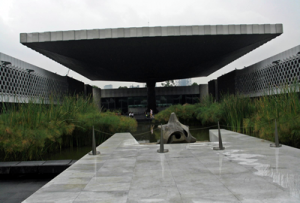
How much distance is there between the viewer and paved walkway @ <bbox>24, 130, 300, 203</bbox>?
3096mm

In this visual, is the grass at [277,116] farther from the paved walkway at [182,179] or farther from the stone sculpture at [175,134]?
the stone sculpture at [175,134]

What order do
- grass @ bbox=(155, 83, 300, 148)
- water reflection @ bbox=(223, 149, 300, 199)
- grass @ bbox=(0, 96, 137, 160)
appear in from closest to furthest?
water reflection @ bbox=(223, 149, 300, 199)
grass @ bbox=(0, 96, 137, 160)
grass @ bbox=(155, 83, 300, 148)

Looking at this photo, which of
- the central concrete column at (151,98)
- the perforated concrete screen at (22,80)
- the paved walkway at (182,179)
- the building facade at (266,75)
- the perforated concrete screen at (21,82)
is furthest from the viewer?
the central concrete column at (151,98)

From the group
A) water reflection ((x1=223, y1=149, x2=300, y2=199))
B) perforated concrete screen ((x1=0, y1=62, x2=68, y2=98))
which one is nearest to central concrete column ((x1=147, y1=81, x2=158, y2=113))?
perforated concrete screen ((x1=0, y1=62, x2=68, y2=98))

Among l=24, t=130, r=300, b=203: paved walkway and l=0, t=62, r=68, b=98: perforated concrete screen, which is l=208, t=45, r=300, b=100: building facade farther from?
l=0, t=62, r=68, b=98: perforated concrete screen

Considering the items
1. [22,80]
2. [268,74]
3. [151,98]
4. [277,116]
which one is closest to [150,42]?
[22,80]

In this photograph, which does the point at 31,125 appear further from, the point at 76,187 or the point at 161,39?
the point at 161,39

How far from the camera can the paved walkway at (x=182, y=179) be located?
122 inches

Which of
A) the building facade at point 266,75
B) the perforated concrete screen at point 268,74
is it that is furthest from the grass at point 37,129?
the perforated concrete screen at point 268,74

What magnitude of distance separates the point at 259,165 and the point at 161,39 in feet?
48.6

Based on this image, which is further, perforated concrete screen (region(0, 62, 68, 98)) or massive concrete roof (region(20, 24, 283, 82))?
massive concrete roof (region(20, 24, 283, 82))

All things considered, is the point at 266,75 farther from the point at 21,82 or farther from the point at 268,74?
the point at 21,82

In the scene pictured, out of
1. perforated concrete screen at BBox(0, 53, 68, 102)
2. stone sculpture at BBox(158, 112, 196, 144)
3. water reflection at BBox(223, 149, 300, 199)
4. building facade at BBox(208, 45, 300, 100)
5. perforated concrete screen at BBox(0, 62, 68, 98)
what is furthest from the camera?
building facade at BBox(208, 45, 300, 100)

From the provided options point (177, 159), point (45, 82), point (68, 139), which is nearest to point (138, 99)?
point (45, 82)
